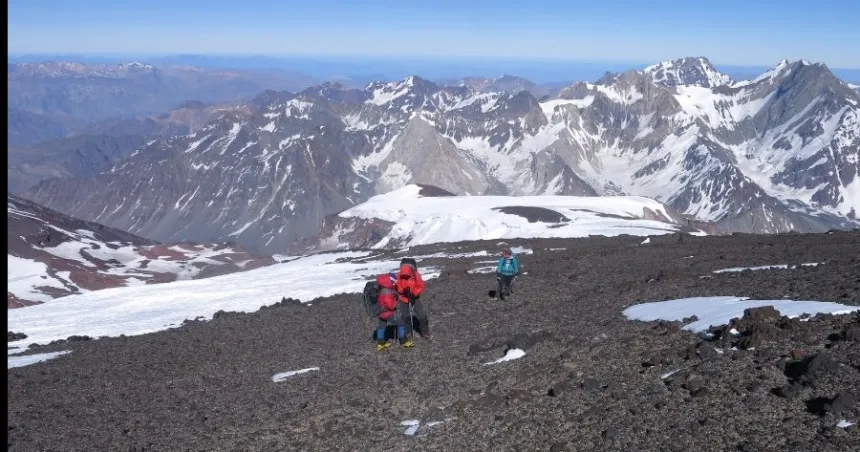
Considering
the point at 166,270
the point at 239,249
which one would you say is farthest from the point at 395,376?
the point at 239,249

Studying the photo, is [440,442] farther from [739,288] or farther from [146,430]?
[739,288]

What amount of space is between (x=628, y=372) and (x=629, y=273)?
15.4 metres

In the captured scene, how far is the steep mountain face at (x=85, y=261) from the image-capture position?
118m

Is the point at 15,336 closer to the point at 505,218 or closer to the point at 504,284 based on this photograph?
the point at 504,284

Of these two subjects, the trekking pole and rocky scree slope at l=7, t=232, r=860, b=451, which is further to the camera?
the trekking pole

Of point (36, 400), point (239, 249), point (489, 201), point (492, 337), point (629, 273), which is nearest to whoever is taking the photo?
point (36, 400)

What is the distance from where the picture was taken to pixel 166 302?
37.9 metres

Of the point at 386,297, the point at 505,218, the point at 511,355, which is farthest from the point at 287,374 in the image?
the point at 505,218

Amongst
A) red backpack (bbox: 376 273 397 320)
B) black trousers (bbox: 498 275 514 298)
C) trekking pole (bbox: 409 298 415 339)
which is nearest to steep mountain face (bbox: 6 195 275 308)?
black trousers (bbox: 498 275 514 298)

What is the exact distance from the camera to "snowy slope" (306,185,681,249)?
273ft

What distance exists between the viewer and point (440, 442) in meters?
11.7

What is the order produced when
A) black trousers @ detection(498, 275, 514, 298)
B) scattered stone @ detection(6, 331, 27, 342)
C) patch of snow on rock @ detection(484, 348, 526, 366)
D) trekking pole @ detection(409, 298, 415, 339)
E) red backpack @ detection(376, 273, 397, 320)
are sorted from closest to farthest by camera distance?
patch of snow on rock @ detection(484, 348, 526, 366), red backpack @ detection(376, 273, 397, 320), trekking pole @ detection(409, 298, 415, 339), black trousers @ detection(498, 275, 514, 298), scattered stone @ detection(6, 331, 27, 342)

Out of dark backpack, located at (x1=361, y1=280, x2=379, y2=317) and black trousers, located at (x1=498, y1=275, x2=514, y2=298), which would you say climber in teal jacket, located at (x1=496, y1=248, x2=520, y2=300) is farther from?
dark backpack, located at (x1=361, y1=280, x2=379, y2=317)

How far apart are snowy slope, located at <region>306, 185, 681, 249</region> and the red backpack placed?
5483 cm
